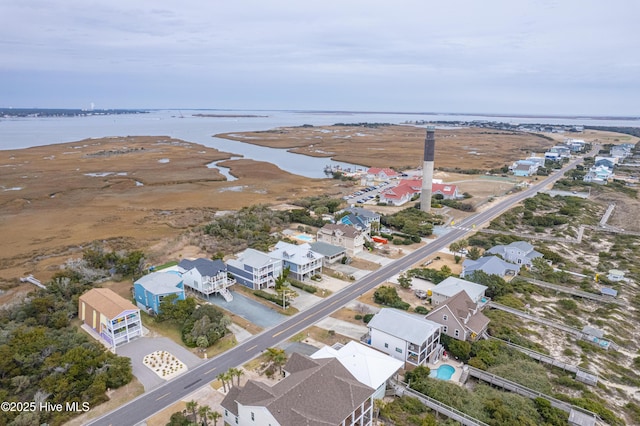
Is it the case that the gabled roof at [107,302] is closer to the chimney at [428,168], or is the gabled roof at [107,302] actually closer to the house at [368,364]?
the house at [368,364]

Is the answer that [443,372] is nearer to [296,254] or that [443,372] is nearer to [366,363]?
[366,363]

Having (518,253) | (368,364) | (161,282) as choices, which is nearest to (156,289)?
(161,282)

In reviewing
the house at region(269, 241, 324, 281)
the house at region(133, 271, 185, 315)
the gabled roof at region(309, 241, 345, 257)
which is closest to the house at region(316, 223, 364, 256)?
the gabled roof at region(309, 241, 345, 257)

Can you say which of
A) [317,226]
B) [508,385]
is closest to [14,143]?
[317,226]

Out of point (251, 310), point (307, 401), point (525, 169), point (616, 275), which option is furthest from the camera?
point (525, 169)

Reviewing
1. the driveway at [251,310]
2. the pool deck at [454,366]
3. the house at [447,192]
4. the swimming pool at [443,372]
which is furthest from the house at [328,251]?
the house at [447,192]

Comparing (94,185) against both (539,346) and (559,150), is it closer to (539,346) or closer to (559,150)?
(539,346)

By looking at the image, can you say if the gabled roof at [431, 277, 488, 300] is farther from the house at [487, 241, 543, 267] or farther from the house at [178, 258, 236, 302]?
the house at [178, 258, 236, 302]
